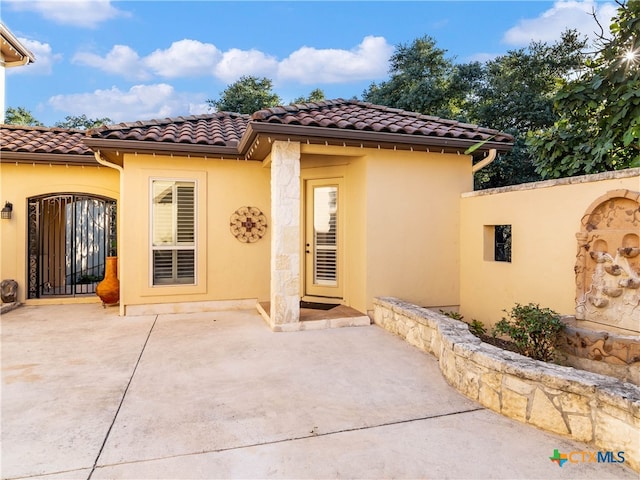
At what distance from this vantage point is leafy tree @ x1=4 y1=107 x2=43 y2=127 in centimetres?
2143

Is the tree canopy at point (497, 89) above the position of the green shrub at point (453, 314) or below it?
above

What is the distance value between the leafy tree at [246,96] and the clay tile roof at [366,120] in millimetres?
13545

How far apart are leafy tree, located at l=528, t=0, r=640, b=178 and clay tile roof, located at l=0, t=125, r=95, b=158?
9.28 meters

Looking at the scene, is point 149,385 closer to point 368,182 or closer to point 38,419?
point 38,419

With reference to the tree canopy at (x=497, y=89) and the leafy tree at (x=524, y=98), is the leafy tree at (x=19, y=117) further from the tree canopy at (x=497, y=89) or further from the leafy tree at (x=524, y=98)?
the leafy tree at (x=524, y=98)

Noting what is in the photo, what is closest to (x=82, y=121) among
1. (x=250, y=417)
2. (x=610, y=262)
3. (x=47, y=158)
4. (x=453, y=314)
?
(x=47, y=158)

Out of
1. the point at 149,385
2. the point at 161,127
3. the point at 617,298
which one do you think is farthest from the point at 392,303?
the point at 161,127

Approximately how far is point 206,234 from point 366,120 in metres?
3.83

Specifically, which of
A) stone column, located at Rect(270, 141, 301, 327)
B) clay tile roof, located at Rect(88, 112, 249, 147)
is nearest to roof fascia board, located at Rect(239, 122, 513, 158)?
stone column, located at Rect(270, 141, 301, 327)

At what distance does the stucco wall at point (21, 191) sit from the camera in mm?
7859

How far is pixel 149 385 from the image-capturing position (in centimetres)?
380

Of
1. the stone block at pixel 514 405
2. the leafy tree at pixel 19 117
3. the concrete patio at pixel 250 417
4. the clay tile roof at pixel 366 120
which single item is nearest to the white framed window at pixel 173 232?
the concrete patio at pixel 250 417

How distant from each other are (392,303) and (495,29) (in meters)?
13.9

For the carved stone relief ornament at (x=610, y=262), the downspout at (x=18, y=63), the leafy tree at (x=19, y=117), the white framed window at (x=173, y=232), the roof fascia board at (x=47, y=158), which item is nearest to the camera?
the carved stone relief ornament at (x=610, y=262)
